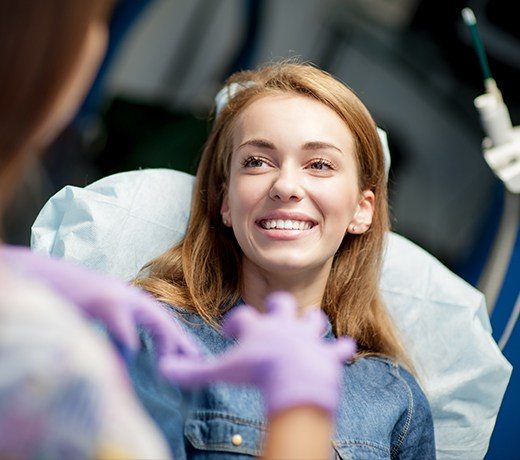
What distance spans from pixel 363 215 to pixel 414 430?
1.19 ft

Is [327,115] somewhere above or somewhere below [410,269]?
above

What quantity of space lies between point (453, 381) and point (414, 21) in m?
1.40

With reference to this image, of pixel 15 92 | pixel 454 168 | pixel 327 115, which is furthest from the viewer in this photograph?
pixel 454 168

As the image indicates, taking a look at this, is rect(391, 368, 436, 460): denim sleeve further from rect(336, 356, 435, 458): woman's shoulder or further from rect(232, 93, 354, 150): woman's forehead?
rect(232, 93, 354, 150): woman's forehead

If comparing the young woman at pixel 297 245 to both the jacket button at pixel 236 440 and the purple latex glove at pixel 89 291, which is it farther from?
the purple latex glove at pixel 89 291

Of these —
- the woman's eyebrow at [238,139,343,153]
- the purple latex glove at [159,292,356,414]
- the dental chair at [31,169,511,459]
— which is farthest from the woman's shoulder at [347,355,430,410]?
the purple latex glove at [159,292,356,414]

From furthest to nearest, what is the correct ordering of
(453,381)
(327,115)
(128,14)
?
(128,14), (453,381), (327,115)

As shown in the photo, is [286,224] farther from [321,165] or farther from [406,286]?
[406,286]

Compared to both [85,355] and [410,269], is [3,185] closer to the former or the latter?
[85,355]

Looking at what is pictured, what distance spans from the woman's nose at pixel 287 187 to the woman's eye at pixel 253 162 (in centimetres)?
5

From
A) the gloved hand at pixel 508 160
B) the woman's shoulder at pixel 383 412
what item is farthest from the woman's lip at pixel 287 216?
the gloved hand at pixel 508 160

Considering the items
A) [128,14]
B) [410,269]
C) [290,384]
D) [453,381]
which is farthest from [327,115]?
[128,14]

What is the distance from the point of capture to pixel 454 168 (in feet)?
9.46

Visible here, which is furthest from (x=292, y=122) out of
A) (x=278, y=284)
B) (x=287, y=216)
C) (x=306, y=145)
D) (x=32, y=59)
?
(x=32, y=59)
